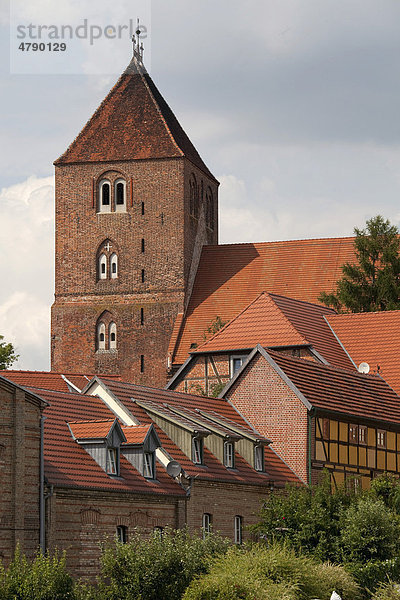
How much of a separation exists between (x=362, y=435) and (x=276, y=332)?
781 centimetres

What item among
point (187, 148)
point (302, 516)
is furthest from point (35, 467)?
point (187, 148)

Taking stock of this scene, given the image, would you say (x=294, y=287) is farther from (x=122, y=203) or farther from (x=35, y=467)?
(x=35, y=467)

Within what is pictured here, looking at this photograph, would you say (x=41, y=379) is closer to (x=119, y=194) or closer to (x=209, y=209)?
(x=119, y=194)

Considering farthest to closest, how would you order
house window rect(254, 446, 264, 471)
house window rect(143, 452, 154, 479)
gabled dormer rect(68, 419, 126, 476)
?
1. house window rect(254, 446, 264, 471)
2. house window rect(143, 452, 154, 479)
3. gabled dormer rect(68, 419, 126, 476)

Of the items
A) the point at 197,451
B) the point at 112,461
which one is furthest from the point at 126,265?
the point at 112,461

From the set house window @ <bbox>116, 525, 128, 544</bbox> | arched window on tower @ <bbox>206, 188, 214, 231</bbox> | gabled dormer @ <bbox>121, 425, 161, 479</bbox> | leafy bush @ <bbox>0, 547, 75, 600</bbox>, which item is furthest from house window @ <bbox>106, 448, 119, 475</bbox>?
arched window on tower @ <bbox>206, 188, 214, 231</bbox>

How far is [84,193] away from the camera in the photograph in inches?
3031

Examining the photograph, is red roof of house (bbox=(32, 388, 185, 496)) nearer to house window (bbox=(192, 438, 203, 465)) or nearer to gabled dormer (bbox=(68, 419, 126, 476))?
gabled dormer (bbox=(68, 419, 126, 476))

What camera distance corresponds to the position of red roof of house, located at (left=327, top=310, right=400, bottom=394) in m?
56.7

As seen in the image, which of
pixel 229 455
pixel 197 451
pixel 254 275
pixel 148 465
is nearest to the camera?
pixel 148 465

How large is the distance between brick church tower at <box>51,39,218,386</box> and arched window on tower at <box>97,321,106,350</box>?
0.05m

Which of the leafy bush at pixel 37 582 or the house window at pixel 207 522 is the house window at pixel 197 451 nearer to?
the house window at pixel 207 522

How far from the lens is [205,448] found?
141 ft

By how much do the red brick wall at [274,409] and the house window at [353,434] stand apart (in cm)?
290
